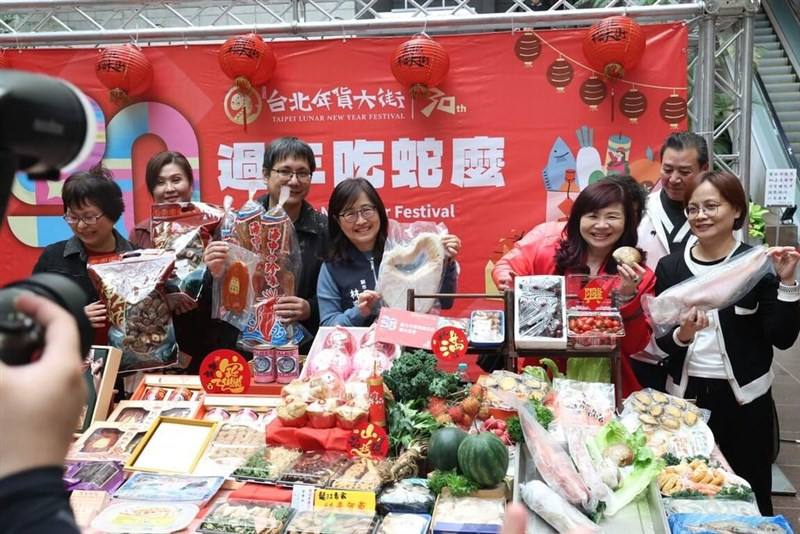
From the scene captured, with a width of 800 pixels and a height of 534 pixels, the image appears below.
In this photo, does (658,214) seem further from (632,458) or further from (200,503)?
(200,503)

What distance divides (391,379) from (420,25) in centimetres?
290

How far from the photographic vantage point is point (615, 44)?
413cm

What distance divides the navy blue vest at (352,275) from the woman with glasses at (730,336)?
4.01 feet

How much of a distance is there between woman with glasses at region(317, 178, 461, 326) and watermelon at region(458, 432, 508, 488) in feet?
3.25

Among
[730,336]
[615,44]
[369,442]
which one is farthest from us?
[615,44]

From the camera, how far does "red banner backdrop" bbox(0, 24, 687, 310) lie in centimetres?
442

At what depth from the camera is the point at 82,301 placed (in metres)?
0.72

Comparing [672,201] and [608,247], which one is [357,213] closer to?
[608,247]

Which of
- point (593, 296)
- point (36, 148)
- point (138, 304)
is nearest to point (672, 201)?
point (593, 296)

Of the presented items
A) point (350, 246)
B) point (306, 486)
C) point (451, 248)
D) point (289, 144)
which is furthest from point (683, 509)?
point (289, 144)

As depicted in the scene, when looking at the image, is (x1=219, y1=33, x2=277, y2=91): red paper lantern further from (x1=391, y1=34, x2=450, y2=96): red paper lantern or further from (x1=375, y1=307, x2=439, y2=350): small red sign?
(x1=375, y1=307, x2=439, y2=350): small red sign

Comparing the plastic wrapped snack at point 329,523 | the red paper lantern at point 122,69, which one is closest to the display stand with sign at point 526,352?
the plastic wrapped snack at point 329,523

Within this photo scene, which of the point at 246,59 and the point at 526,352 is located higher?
the point at 246,59

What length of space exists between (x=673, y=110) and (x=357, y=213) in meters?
2.55
